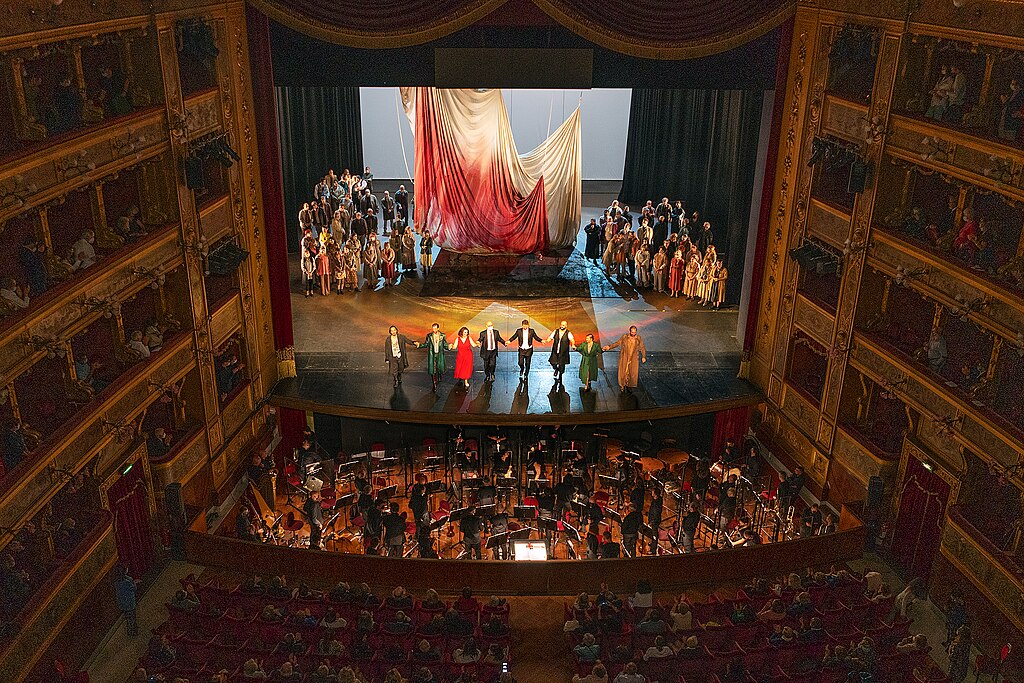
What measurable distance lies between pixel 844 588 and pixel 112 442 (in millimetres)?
10059

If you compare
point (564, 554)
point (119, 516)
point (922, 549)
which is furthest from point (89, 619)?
point (922, 549)

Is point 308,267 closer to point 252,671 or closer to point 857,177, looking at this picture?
point 252,671

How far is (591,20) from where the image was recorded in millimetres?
15047

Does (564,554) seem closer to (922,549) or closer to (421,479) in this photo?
(421,479)

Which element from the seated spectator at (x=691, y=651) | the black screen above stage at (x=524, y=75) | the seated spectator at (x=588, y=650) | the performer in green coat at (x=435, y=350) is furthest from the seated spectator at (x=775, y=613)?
the black screen above stage at (x=524, y=75)

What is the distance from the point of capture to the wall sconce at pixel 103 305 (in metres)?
12.2

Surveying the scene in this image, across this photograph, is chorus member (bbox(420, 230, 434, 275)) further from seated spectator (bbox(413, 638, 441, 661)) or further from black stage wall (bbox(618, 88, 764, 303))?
seated spectator (bbox(413, 638, 441, 661))

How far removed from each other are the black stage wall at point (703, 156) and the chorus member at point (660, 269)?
1.39 meters

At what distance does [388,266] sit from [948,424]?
477 inches

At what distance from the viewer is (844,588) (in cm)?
1338

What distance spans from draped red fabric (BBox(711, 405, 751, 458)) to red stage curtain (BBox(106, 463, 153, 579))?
386 inches

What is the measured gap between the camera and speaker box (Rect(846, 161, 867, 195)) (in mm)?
14035

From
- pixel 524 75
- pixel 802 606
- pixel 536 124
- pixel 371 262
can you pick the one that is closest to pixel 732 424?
pixel 802 606

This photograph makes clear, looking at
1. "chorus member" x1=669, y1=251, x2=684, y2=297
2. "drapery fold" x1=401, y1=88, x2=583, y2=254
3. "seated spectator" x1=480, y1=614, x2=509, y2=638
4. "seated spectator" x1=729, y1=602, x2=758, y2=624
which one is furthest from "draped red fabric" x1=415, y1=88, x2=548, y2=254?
"seated spectator" x1=729, y1=602, x2=758, y2=624
